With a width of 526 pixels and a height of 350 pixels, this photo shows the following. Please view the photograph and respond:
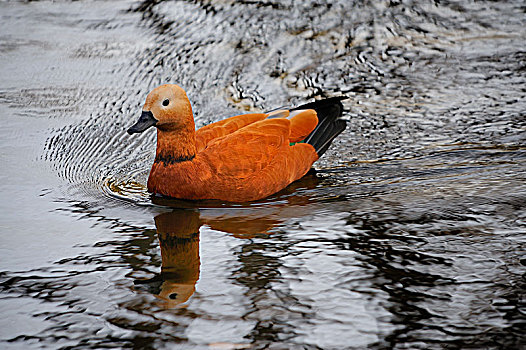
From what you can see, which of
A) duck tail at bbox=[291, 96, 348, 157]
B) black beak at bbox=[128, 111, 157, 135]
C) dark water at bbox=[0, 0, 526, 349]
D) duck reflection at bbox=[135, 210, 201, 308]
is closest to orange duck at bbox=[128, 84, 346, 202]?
black beak at bbox=[128, 111, 157, 135]

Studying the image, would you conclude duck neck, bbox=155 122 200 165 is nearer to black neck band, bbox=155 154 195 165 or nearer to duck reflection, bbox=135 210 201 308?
black neck band, bbox=155 154 195 165

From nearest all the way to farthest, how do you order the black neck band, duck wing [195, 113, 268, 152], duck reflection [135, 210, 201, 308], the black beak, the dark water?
the dark water → duck reflection [135, 210, 201, 308] → the black beak → the black neck band → duck wing [195, 113, 268, 152]

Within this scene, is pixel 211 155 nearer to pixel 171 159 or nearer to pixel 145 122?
pixel 171 159

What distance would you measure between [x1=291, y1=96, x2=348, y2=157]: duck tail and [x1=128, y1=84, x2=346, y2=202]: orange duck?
56cm

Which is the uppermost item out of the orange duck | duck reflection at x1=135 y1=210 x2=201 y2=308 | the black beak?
the black beak

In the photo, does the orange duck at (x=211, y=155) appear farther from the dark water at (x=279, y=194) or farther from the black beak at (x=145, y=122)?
the dark water at (x=279, y=194)

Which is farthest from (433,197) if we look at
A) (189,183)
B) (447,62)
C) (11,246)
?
(447,62)

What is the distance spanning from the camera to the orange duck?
4637mm

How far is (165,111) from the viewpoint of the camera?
4.63 meters

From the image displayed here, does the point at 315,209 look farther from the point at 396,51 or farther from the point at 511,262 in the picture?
the point at 396,51

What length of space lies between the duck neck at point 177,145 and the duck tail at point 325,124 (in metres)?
1.21

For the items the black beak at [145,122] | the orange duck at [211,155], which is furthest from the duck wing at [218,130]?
the black beak at [145,122]

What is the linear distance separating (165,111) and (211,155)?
462 mm

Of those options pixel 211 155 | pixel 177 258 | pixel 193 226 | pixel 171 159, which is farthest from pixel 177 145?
pixel 177 258
